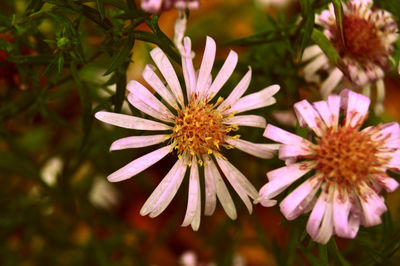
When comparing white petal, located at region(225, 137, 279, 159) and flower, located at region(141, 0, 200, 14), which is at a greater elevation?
flower, located at region(141, 0, 200, 14)

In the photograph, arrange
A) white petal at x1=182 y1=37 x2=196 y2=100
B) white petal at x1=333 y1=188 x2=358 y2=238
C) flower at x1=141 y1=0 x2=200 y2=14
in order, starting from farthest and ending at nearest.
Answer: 1. white petal at x1=182 y1=37 x2=196 y2=100
2. white petal at x1=333 y1=188 x2=358 y2=238
3. flower at x1=141 y1=0 x2=200 y2=14

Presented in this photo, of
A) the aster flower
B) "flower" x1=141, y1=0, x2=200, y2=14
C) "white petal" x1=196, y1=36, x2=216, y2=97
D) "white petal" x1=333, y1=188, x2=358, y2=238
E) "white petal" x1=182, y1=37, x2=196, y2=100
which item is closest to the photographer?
"flower" x1=141, y1=0, x2=200, y2=14

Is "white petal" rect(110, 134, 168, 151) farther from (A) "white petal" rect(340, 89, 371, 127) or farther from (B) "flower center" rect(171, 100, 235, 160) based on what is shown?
(A) "white petal" rect(340, 89, 371, 127)

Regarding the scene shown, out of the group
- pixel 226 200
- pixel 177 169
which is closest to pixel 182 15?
pixel 177 169

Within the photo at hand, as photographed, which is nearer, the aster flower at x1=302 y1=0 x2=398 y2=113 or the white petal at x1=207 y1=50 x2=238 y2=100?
the white petal at x1=207 y1=50 x2=238 y2=100

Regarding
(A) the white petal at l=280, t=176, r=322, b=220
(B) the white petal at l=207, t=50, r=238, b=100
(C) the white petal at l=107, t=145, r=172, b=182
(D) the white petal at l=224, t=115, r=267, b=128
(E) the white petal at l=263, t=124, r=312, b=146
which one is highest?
(B) the white petal at l=207, t=50, r=238, b=100

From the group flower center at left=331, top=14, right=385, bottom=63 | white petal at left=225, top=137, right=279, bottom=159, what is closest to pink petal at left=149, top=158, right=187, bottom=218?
white petal at left=225, top=137, right=279, bottom=159
